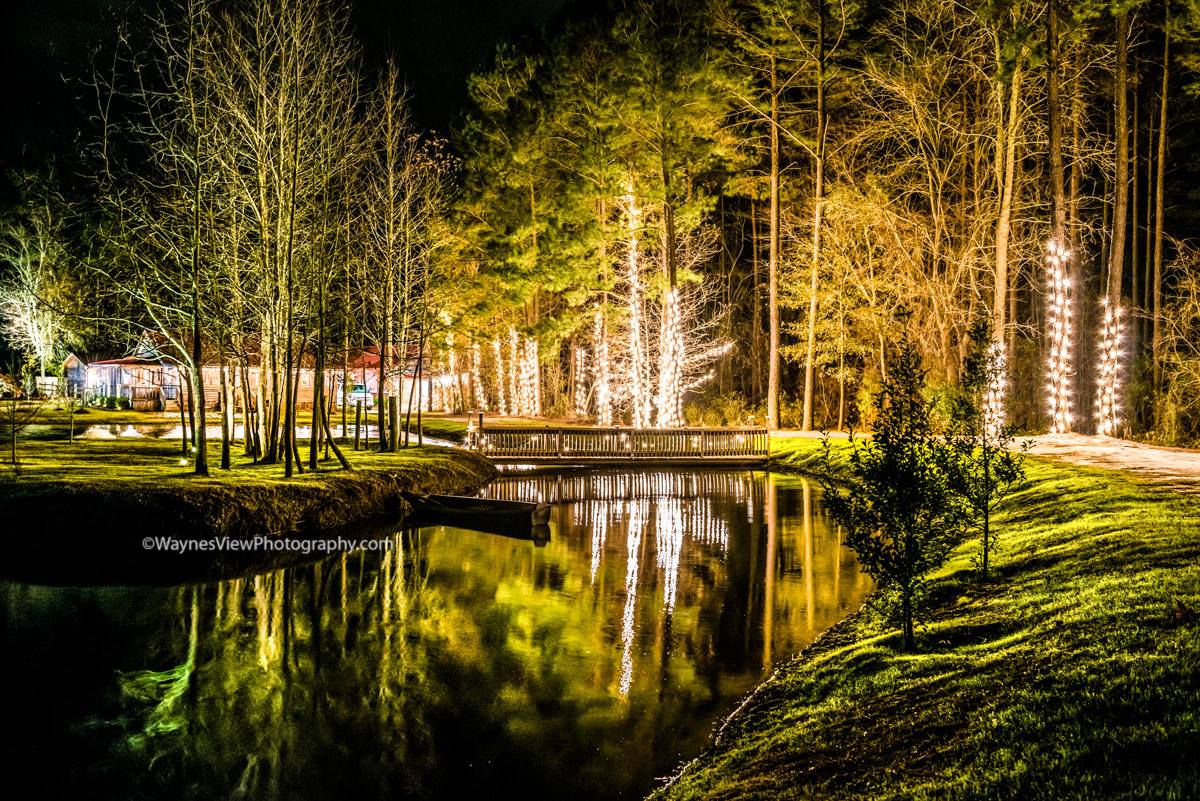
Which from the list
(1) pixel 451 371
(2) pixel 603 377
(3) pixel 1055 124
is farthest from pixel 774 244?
(1) pixel 451 371

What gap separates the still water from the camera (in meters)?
6.87

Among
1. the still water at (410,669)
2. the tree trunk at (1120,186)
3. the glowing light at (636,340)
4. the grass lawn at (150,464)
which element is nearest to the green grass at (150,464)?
the grass lawn at (150,464)

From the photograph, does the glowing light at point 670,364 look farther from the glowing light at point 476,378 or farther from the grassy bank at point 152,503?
the glowing light at point 476,378

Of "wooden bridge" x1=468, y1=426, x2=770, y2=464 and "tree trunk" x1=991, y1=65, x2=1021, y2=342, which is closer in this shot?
"tree trunk" x1=991, y1=65, x2=1021, y2=342

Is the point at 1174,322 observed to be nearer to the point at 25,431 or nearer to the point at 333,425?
the point at 333,425

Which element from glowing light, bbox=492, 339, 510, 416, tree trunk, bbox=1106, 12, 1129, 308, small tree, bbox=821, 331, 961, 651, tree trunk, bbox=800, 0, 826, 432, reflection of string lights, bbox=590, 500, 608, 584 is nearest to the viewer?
small tree, bbox=821, 331, 961, 651

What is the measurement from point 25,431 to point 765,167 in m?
33.5

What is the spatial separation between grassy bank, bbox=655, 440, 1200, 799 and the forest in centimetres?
1261

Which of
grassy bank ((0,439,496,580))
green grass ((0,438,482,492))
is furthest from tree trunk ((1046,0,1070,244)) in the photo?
grassy bank ((0,439,496,580))

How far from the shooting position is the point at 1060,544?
1109cm

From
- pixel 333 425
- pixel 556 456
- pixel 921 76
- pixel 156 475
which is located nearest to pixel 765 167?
pixel 921 76

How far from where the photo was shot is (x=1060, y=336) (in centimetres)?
2534

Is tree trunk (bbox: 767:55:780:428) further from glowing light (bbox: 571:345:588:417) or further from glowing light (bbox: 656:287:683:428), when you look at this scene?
glowing light (bbox: 571:345:588:417)

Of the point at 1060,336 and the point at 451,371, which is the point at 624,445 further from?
the point at 451,371
